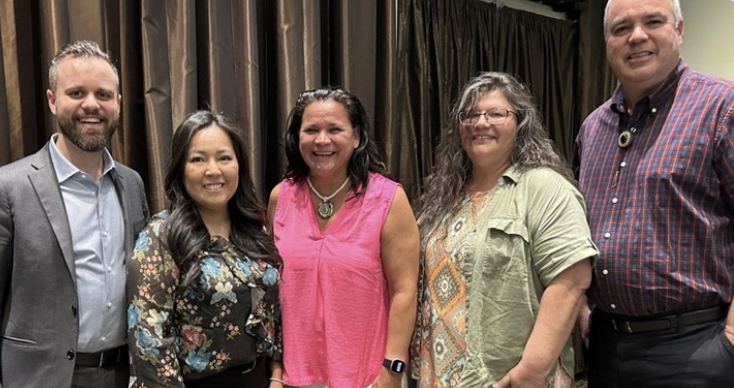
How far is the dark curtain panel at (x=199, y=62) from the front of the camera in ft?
6.13

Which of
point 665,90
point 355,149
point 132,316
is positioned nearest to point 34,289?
point 132,316

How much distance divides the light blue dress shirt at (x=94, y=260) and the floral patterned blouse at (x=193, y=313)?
9cm

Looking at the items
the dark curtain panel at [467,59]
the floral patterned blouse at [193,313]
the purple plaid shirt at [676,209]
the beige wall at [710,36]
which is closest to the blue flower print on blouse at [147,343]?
the floral patterned blouse at [193,313]

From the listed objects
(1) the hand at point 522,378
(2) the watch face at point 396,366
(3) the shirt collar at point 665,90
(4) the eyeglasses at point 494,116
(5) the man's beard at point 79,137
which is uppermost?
(3) the shirt collar at point 665,90

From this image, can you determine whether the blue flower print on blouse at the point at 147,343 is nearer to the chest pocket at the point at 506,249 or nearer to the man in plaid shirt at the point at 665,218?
the chest pocket at the point at 506,249

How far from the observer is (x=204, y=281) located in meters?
1.52

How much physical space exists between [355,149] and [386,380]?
0.70 metres

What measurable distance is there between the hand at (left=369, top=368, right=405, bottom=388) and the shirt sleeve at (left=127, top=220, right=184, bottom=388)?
0.54 meters

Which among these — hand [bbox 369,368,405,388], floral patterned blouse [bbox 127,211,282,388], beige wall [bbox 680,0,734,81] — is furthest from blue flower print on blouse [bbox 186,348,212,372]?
beige wall [bbox 680,0,734,81]

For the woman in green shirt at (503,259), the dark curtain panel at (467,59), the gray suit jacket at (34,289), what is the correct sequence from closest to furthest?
the gray suit jacket at (34,289) < the woman in green shirt at (503,259) < the dark curtain panel at (467,59)

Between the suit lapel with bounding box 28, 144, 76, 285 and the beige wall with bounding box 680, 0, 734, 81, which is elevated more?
the beige wall with bounding box 680, 0, 734, 81

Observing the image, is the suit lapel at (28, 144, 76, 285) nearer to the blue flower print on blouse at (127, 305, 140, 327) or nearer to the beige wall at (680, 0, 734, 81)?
the blue flower print on blouse at (127, 305, 140, 327)

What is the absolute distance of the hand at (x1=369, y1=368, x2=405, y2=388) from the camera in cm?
170

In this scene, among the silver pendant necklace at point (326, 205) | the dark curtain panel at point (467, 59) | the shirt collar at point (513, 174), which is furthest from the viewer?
the dark curtain panel at point (467, 59)
